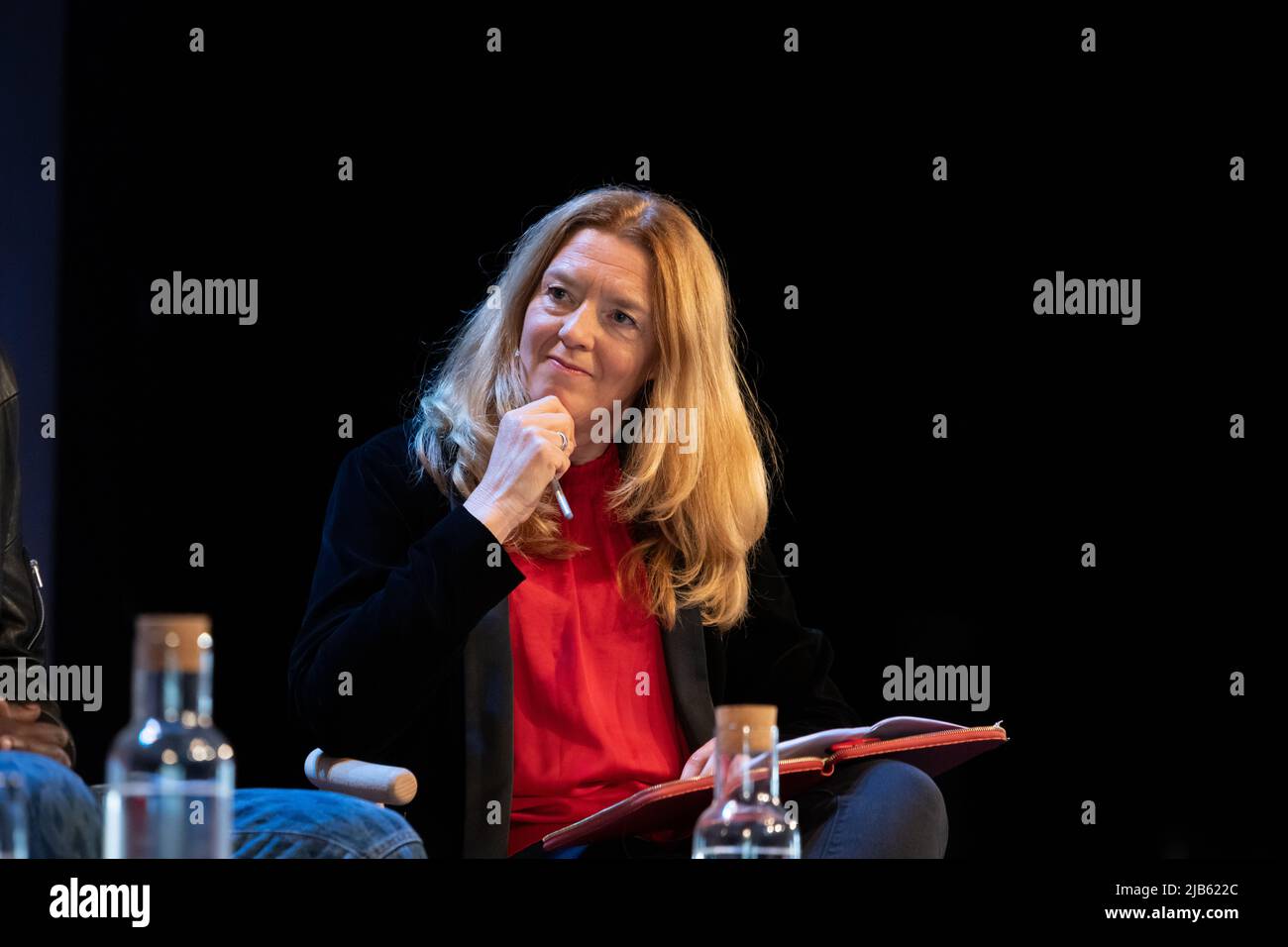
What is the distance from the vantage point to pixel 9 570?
1.93 m

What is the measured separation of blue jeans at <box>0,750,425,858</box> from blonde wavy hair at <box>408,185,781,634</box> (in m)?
0.99

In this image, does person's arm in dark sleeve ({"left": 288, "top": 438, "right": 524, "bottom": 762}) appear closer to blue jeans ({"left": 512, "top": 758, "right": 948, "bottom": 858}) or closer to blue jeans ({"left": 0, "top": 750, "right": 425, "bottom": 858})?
blue jeans ({"left": 512, "top": 758, "right": 948, "bottom": 858})

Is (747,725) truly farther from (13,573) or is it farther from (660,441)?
(660,441)

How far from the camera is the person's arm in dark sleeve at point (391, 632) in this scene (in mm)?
2156

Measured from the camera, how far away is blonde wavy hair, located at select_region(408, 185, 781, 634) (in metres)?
2.51

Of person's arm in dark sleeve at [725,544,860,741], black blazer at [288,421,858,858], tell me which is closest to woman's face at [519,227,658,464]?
black blazer at [288,421,858,858]

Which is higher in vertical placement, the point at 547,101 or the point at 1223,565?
the point at 547,101

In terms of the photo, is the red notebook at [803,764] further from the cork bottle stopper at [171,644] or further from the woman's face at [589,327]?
the cork bottle stopper at [171,644]

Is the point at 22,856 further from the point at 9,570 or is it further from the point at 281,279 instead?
the point at 281,279

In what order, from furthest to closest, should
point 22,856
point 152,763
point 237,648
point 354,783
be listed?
point 237,648, point 354,783, point 22,856, point 152,763

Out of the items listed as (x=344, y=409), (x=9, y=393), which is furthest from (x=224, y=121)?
(x=9, y=393)

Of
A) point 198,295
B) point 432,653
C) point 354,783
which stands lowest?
point 354,783

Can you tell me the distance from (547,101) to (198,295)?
77 centimetres

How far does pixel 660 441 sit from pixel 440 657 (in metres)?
0.61
